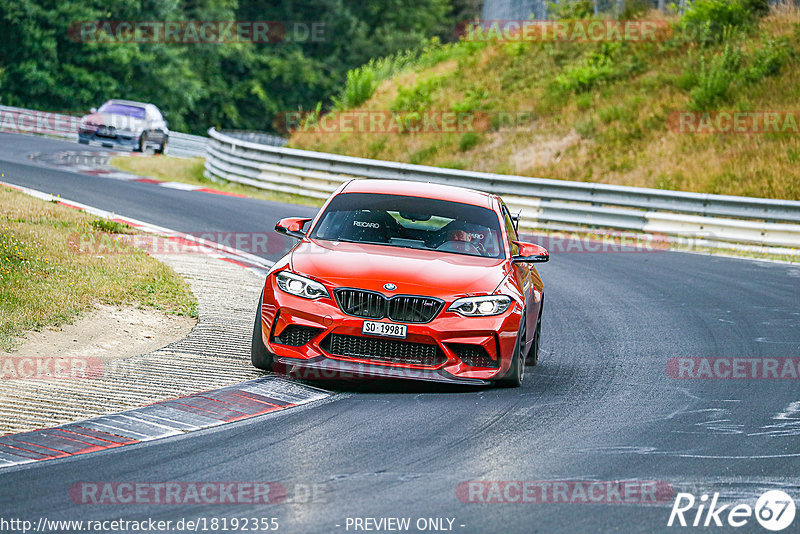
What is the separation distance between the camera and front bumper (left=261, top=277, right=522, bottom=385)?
26.7 ft

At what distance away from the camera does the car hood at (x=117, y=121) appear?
3381 cm

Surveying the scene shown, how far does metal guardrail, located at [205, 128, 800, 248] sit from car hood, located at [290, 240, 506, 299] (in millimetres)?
12665

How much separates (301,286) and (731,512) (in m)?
3.77

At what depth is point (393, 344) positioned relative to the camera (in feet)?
26.8

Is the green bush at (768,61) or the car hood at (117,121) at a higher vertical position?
the green bush at (768,61)

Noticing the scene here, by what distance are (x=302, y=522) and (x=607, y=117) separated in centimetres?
2507

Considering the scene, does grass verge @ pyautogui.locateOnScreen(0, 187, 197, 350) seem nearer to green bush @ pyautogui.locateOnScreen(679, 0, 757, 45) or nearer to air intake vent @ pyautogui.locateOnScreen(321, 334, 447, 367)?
air intake vent @ pyautogui.locateOnScreen(321, 334, 447, 367)

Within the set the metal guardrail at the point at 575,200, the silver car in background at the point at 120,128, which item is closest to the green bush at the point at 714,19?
the metal guardrail at the point at 575,200

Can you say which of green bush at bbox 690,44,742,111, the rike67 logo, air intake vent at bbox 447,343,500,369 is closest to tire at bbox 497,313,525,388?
air intake vent at bbox 447,343,500,369

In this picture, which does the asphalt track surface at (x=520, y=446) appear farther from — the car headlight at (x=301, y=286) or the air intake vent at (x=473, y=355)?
the car headlight at (x=301, y=286)

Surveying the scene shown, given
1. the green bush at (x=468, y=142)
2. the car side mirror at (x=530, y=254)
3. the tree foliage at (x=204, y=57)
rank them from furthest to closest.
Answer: the tree foliage at (x=204, y=57), the green bush at (x=468, y=142), the car side mirror at (x=530, y=254)

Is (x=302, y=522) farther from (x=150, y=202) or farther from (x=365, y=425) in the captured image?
(x=150, y=202)

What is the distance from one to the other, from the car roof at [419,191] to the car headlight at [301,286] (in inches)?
68.2

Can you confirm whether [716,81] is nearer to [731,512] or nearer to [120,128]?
[120,128]
